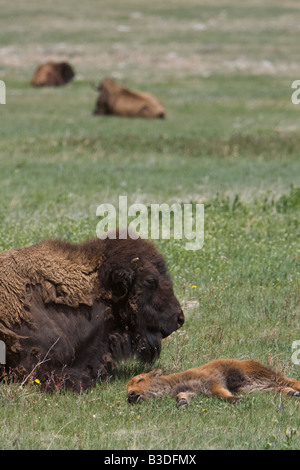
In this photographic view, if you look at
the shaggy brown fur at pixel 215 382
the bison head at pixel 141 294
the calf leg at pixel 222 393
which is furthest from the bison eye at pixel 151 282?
the calf leg at pixel 222 393

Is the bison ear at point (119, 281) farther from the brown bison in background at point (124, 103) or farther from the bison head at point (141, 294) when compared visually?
the brown bison in background at point (124, 103)

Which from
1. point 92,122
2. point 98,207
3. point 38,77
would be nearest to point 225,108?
point 92,122

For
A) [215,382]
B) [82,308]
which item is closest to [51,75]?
[82,308]

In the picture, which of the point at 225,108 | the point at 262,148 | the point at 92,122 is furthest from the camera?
the point at 225,108

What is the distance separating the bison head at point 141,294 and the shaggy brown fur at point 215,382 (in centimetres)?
43

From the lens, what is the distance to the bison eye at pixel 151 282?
6.81 metres

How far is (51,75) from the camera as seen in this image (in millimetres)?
35750

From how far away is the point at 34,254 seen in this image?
22.2 feet

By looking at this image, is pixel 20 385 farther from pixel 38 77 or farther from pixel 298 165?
pixel 38 77

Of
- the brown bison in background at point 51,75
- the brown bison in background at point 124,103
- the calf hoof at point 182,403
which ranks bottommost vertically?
the calf hoof at point 182,403

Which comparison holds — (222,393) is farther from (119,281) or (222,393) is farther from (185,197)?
(185,197)

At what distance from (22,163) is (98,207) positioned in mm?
6006

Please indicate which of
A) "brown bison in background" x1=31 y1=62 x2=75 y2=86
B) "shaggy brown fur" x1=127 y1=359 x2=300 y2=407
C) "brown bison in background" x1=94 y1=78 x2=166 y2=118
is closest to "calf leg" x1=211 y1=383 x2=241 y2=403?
"shaggy brown fur" x1=127 y1=359 x2=300 y2=407

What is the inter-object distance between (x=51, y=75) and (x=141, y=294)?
30217mm
